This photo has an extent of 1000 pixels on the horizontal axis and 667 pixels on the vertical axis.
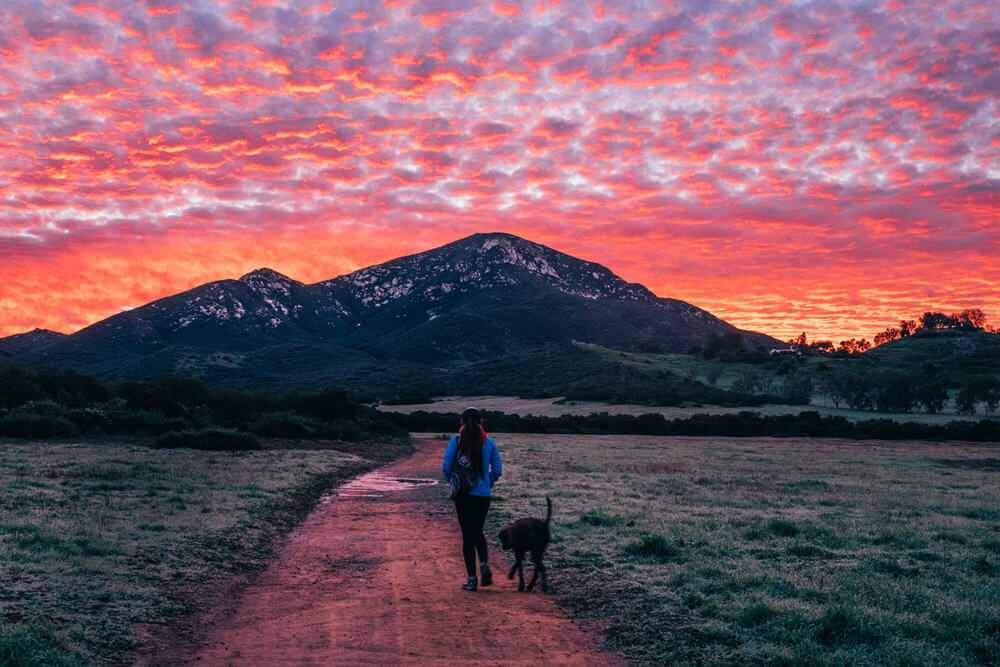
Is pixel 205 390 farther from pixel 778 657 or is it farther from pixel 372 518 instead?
pixel 778 657

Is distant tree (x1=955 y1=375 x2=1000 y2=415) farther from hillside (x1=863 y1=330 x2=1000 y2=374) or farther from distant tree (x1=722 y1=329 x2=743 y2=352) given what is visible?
distant tree (x1=722 y1=329 x2=743 y2=352)

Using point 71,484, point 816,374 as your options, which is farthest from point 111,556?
point 816,374

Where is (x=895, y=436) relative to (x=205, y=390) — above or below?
below

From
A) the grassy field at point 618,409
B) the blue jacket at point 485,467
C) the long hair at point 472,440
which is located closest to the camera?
the long hair at point 472,440

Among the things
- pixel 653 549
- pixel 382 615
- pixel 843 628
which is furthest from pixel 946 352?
pixel 382 615

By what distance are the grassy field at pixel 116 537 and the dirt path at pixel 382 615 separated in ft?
3.04

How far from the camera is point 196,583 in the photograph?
9.59m

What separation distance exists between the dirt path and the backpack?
1.43 meters

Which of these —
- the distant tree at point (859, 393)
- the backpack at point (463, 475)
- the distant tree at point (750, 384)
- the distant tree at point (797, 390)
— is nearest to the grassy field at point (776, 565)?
the backpack at point (463, 475)

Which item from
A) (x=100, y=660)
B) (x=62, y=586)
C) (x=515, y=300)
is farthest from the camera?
(x=515, y=300)

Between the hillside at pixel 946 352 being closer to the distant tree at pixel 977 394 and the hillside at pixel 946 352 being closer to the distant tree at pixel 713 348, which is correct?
the distant tree at pixel 713 348

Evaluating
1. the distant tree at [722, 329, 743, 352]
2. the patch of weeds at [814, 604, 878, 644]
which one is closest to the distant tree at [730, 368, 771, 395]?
the distant tree at [722, 329, 743, 352]

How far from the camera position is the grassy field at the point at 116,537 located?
7.05 meters

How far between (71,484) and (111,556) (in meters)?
8.56
